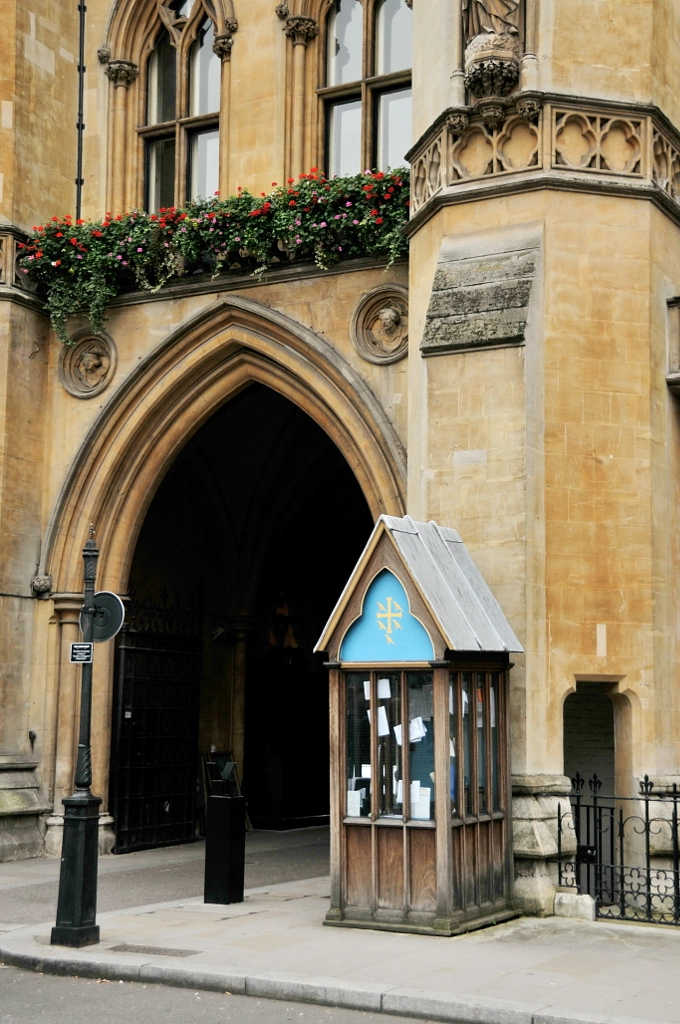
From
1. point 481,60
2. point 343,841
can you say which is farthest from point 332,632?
point 481,60

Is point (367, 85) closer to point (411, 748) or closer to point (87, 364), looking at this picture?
point (87, 364)

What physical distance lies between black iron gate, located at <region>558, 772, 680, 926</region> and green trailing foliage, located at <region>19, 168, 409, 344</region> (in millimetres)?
5654

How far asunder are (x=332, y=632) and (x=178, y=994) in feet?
9.54

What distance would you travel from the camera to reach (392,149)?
14164mm

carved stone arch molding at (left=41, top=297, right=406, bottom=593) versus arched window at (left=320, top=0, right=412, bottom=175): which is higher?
arched window at (left=320, top=0, right=412, bottom=175)

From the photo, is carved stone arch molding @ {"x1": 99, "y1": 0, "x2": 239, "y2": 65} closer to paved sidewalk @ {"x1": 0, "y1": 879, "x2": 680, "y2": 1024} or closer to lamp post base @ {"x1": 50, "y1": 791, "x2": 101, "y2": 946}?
lamp post base @ {"x1": 50, "y1": 791, "x2": 101, "y2": 946}

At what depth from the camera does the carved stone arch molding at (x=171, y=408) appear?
44.8 ft

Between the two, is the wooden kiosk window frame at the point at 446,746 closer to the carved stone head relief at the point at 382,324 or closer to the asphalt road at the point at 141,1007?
the asphalt road at the point at 141,1007

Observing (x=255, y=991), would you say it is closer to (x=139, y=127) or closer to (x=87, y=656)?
(x=87, y=656)

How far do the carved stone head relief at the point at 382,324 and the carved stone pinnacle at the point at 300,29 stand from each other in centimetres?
332

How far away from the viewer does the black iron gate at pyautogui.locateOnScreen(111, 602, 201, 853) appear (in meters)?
15.1

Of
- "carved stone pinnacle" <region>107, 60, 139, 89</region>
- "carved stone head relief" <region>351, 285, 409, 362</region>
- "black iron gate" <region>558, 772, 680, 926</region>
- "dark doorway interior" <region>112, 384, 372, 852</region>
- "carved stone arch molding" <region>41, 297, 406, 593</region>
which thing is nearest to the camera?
"black iron gate" <region>558, 772, 680, 926</region>

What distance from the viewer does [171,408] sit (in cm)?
1482

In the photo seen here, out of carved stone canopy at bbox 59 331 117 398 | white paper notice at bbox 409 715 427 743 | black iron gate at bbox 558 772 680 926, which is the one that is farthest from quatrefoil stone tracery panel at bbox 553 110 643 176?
carved stone canopy at bbox 59 331 117 398
